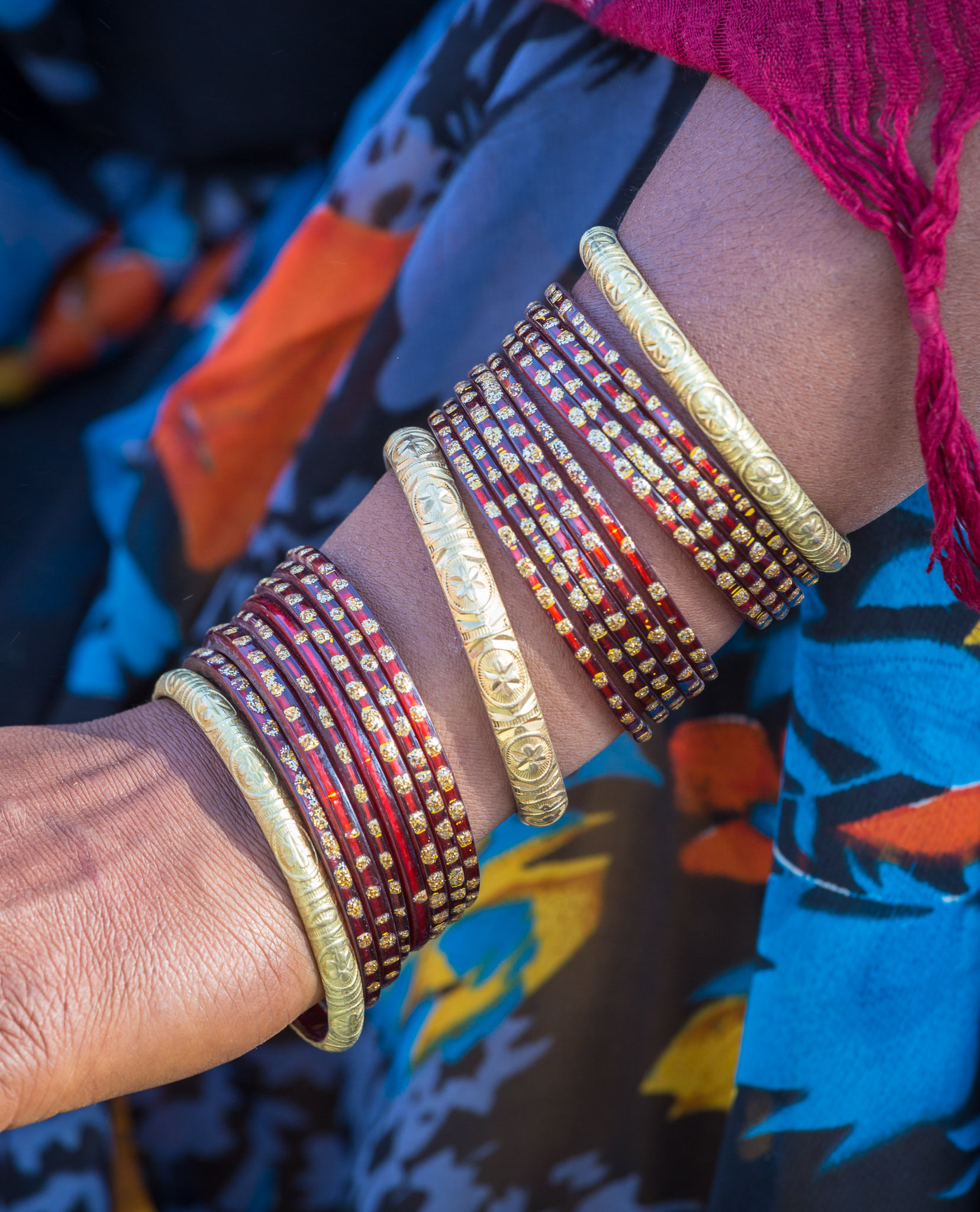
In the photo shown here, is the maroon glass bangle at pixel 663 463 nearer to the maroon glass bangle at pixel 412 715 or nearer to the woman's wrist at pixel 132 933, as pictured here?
the maroon glass bangle at pixel 412 715

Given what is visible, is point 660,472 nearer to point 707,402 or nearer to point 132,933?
point 707,402

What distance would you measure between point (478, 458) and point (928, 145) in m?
0.33

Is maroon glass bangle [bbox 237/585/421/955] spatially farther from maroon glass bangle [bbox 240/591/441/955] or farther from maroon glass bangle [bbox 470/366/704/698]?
maroon glass bangle [bbox 470/366/704/698]

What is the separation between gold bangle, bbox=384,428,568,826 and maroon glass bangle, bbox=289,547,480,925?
4 cm

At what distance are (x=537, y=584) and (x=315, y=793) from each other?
20 centimetres

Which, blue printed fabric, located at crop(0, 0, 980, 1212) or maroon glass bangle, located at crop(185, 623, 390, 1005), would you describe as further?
blue printed fabric, located at crop(0, 0, 980, 1212)

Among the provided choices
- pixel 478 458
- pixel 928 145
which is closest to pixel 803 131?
pixel 928 145

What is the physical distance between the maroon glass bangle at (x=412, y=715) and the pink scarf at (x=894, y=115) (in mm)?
350

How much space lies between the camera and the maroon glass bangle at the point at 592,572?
0.59 meters

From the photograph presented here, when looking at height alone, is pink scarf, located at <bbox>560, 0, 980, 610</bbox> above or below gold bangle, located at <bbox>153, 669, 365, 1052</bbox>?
above

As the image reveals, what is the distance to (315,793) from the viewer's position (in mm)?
587

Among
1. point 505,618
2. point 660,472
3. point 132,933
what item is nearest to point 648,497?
point 660,472

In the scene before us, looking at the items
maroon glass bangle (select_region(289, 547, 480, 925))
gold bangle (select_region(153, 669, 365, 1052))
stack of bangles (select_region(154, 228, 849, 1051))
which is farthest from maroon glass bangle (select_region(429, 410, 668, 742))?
gold bangle (select_region(153, 669, 365, 1052))

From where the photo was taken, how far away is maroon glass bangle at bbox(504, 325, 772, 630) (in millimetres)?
582
